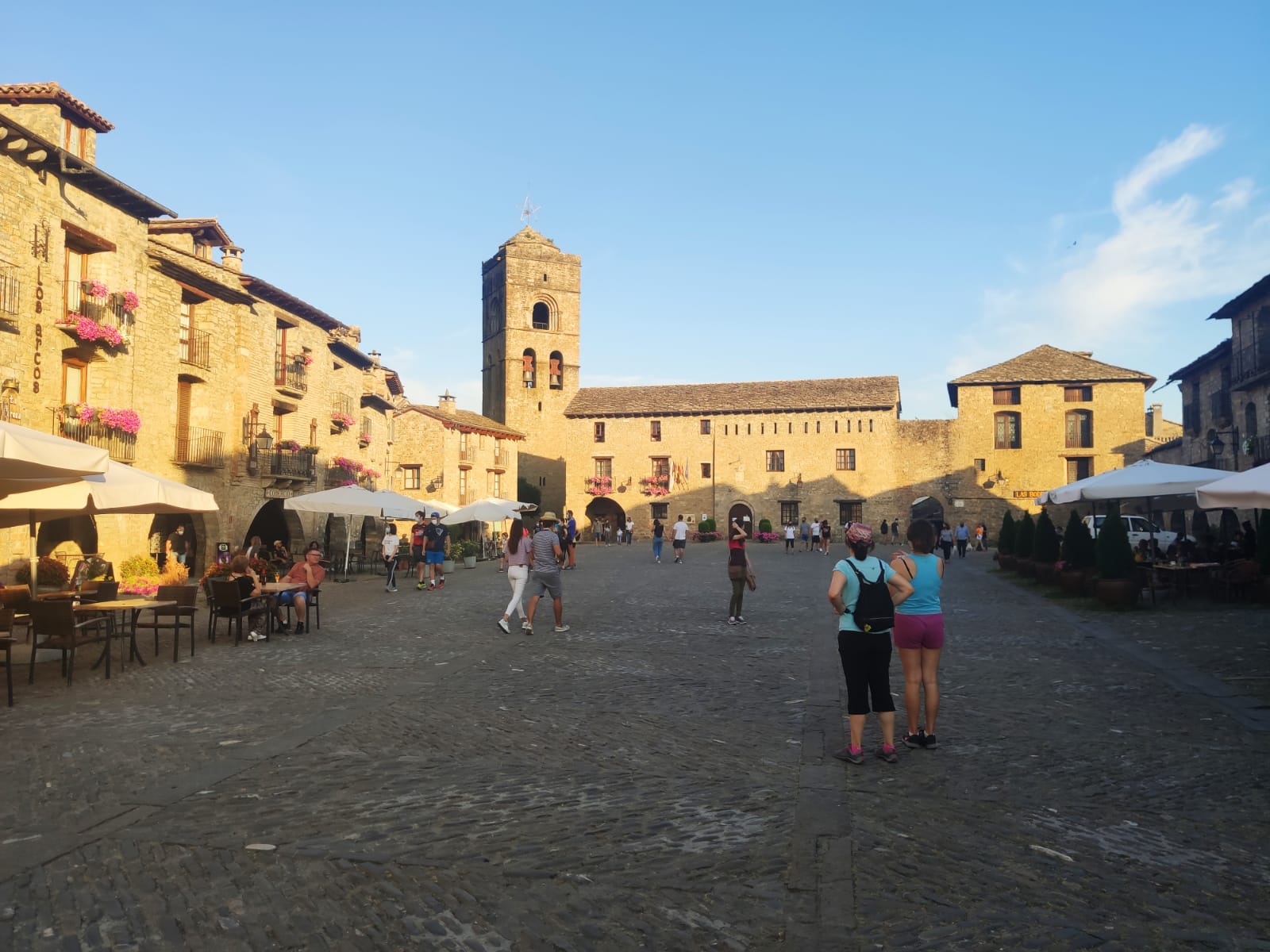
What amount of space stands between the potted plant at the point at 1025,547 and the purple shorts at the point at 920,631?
16368 mm

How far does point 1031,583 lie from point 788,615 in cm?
849

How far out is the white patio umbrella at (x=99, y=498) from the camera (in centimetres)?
1010

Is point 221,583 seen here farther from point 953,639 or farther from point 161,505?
point 953,639

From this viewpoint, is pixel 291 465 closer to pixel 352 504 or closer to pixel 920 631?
pixel 352 504

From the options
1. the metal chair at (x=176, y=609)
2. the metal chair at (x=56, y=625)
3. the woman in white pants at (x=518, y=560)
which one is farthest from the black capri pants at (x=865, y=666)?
the metal chair at (x=176, y=609)

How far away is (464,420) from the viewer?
4581 centimetres

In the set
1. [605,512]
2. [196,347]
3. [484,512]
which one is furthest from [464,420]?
[196,347]

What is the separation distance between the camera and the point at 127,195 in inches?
781

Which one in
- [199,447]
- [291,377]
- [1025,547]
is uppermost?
[291,377]

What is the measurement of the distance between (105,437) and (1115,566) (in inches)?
784

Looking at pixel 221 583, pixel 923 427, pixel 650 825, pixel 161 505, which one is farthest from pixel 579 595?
pixel 923 427

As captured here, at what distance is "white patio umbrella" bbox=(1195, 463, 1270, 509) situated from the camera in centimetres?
816

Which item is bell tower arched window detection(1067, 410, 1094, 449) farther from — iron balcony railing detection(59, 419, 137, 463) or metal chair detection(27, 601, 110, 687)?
metal chair detection(27, 601, 110, 687)

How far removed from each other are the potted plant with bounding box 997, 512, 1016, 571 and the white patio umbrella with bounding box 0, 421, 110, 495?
21986mm
